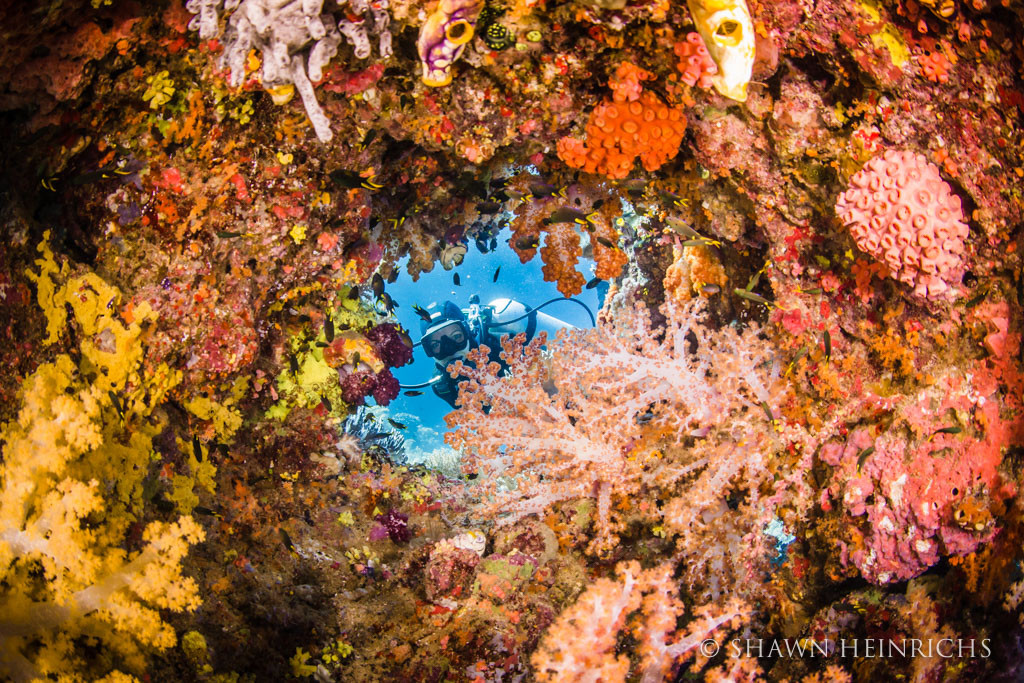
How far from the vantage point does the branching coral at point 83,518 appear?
285cm

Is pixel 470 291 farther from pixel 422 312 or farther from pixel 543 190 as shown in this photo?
pixel 543 190

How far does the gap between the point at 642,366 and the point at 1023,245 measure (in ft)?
6.56

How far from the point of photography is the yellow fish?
9.16 feet

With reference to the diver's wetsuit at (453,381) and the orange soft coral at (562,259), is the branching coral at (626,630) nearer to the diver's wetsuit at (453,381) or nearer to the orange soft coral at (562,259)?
the diver's wetsuit at (453,381)

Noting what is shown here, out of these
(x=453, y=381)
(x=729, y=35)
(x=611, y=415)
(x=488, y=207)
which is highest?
(x=488, y=207)

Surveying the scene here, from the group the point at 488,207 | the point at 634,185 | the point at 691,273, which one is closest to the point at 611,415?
the point at 691,273

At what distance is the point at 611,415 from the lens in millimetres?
4082

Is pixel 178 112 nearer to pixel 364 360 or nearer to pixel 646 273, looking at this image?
Result: pixel 364 360

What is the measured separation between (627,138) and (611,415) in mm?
1736

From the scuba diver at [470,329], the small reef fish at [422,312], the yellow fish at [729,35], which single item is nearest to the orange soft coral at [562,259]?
the scuba diver at [470,329]

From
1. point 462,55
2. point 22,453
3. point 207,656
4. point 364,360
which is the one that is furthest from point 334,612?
point 462,55

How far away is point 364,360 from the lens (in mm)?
4402

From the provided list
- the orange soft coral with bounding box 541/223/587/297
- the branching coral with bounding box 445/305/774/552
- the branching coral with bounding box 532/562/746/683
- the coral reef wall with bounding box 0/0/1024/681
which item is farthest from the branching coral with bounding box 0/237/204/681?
the orange soft coral with bounding box 541/223/587/297

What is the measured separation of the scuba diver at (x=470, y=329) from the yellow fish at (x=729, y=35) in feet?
5.96
